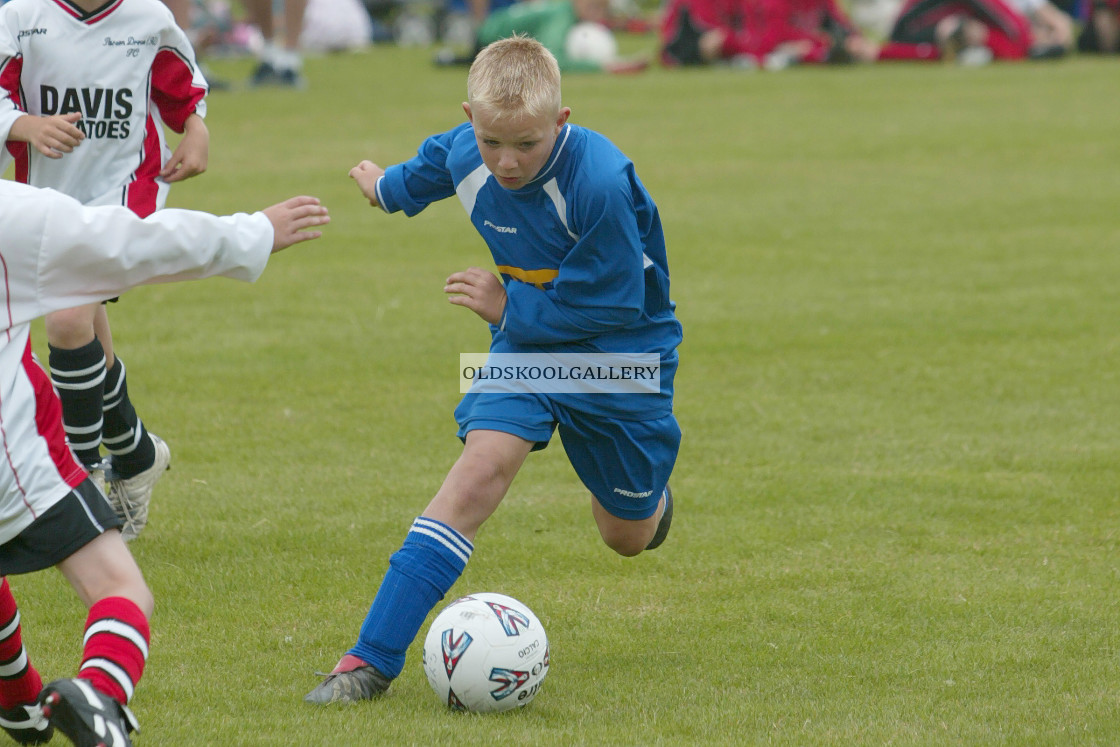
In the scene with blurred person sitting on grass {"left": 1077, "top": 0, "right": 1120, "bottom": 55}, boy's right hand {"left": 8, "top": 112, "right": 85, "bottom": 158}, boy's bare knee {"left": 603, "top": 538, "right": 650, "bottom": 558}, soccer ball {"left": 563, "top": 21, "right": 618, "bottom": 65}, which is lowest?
soccer ball {"left": 563, "top": 21, "right": 618, "bottom": 65}

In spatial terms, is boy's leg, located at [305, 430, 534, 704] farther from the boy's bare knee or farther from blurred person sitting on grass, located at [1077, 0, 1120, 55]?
blurred person sitting on grass, located at [1077, 0, 1120, 55]

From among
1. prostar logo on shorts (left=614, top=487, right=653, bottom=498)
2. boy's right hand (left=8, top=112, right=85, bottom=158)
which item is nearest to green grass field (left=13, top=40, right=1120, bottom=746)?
prostar logo on shorts (left=614, top=487, right=653, bottom=498)

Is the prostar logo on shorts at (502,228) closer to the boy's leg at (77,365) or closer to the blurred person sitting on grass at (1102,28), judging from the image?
the boy's leg at (77,365)

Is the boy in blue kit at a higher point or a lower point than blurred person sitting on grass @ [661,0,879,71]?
higher

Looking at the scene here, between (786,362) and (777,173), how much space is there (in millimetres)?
5029

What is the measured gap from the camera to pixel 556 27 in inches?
733

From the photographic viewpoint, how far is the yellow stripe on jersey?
381cm

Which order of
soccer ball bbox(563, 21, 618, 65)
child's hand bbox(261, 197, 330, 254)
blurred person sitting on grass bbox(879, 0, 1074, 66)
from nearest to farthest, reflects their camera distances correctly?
1. child's hand bbox(261, 197, 330, 254)
2. soccer ball bbox(563, 21, 618, 65)
3. blurred person sitting on grass bbox(879, 0, 1074, 66)

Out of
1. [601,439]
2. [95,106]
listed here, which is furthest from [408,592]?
[95,106]

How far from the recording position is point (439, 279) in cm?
835

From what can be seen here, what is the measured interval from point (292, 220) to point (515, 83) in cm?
72

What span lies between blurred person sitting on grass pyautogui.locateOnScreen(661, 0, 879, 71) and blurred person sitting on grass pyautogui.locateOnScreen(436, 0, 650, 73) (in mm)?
879

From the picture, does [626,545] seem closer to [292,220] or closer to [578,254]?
[578,254]

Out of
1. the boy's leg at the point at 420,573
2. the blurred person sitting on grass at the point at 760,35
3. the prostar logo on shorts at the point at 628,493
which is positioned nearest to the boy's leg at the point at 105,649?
the boy's leg at the point at 420,573
